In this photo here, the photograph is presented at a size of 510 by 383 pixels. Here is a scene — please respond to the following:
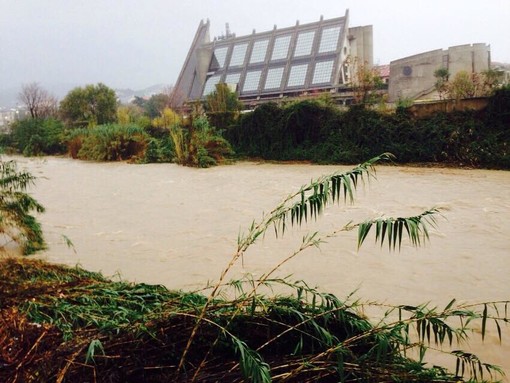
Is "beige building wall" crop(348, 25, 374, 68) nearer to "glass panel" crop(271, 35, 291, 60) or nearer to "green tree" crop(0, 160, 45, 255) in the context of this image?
"glass panel" crop(271, 35, 291, 60)

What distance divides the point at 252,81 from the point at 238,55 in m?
4.55

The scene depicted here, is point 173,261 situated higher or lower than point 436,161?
lower

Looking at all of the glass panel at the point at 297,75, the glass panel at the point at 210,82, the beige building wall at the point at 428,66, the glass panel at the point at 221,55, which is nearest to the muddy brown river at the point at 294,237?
the beige building wall at the point at 428,66

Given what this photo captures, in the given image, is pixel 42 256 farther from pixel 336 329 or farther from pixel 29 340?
pixel 336 329

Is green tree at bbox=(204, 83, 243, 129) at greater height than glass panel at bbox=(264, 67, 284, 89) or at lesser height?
lesser

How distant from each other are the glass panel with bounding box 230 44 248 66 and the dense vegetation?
28.8 metres

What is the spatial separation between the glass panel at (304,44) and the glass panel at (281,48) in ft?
3.40

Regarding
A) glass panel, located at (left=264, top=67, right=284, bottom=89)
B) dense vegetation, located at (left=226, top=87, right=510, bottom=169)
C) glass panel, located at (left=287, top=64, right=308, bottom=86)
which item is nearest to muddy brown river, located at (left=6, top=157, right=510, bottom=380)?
dense vegetation, located at (left=226, top=87, right=510, bottom=169)

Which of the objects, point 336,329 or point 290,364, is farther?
point 336,329

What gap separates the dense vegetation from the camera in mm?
9789

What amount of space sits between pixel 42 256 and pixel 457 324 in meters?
3.66

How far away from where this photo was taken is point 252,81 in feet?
125

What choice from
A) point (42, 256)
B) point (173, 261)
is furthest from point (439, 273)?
point (42, 256)

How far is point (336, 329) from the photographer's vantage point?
1.78 meters
